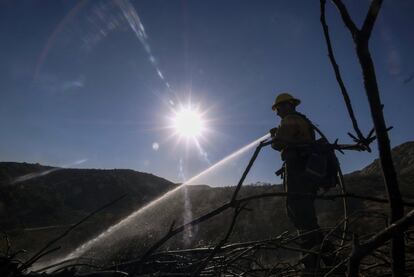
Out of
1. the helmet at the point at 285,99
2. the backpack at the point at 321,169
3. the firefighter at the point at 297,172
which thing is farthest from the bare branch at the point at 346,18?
the helmet at the point at 285,99

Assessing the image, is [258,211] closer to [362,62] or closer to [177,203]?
[177,203]

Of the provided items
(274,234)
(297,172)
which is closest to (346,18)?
(297,172)

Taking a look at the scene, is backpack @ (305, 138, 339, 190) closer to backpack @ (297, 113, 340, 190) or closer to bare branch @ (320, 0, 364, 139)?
backpack @ (297, 113, 340, 190)

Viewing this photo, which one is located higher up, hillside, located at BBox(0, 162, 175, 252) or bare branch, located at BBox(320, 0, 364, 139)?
hillside, located at BBox(0, 162, 175, 252)

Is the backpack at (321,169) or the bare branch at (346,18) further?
the backpack at (321,169)

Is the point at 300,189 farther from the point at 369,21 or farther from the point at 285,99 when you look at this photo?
the point at 369,21

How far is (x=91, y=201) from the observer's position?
3300cm

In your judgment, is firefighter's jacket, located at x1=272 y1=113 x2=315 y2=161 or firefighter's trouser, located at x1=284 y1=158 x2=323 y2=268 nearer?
firefighter's trouser, located at x1=284 y1=158 x2=323 y2=268

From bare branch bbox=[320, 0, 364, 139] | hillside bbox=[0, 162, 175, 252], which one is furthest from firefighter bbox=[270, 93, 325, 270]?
hillside bbox=[0, 162, 175, 252]

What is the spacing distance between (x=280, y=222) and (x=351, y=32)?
13.4 m

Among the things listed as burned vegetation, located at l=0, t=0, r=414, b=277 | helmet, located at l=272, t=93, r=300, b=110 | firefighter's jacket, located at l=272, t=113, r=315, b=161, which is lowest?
burned vegetation, located at l=0, t=0, r=414, b=277

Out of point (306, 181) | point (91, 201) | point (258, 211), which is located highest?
point (91, 201)

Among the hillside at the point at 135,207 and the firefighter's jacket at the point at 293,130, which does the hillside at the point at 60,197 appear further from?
the firefighter's jacket at the point at 293,130

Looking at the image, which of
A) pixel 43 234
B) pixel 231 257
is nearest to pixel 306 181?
pixel 231 257
